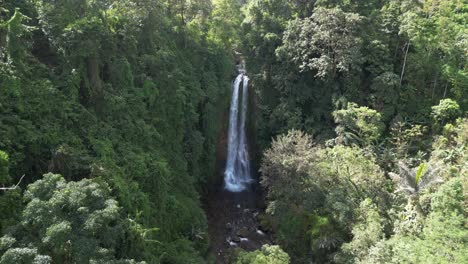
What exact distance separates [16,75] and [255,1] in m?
22.5

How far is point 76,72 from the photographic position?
60.8 feet

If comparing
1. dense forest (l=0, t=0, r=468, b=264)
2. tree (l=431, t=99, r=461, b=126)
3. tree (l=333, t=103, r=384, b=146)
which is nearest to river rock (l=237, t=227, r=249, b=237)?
dense forest (l=0, t=0, r=468, b=264)

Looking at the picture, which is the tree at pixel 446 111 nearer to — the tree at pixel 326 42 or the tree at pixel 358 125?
the tree at pixel 358 125

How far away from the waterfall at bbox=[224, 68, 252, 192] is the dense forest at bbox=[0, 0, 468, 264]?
95 centimetres

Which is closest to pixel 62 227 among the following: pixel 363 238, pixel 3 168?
pixel 3 168

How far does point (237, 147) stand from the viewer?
3341cm

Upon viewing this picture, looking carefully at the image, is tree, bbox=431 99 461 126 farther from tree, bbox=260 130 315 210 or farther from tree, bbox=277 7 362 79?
tree, bbox=260 130 315 210

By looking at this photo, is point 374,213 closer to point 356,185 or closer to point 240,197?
point 356,185

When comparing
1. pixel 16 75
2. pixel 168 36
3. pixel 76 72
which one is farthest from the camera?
pixel 168 36

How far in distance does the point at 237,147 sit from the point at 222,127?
2352mm

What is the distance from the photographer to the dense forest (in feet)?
45.0

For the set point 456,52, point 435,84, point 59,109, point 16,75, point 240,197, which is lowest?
point 240,197

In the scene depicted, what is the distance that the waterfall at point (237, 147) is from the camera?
32.2 metres

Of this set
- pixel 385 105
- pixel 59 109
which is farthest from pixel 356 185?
pixel 59 109
